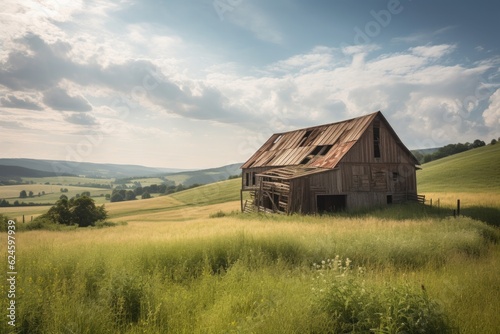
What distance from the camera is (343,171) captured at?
25.9 metres

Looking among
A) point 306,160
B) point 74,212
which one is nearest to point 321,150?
point 306,160

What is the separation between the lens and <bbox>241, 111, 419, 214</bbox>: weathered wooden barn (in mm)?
25078

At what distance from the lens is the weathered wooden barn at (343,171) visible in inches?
987

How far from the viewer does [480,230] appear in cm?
1482

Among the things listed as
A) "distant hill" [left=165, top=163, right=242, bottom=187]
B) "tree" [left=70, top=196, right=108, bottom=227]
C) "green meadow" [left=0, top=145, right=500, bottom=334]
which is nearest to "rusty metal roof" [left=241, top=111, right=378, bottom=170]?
"green meadow" [left=0, top=145, right=500, bottom=334]

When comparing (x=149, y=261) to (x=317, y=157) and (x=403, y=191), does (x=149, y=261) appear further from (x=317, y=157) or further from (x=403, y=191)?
(x=403, y=191)

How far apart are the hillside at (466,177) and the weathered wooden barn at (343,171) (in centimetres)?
2021

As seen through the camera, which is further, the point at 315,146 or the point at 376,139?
the point at 315,146

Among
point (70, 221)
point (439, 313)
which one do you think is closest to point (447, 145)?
point (70, 221)

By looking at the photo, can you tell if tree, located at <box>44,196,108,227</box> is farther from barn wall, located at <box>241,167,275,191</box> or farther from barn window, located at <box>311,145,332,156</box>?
barn window, located at <box>311,145,332,156</box>

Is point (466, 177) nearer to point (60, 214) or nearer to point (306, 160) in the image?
point (306, 160)

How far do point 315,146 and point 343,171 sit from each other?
184 inches

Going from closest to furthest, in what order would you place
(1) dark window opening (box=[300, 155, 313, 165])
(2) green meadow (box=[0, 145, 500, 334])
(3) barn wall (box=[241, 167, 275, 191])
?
(2) green meadow (box=[0, 145, 500, 334])
(1) dark window opening (box=[300, 155, 313, 165])
(3) barn wall (box=[241, 167, 275, 191])

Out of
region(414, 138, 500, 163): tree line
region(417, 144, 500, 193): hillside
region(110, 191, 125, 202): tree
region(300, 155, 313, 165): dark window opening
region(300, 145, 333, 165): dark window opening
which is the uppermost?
region(414, 138, 500, 163): tree line
